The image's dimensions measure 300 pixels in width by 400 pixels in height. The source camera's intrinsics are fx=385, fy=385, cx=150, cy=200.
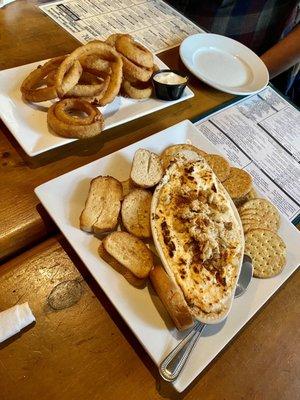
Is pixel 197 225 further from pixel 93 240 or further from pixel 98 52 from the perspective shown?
pixel 98 52

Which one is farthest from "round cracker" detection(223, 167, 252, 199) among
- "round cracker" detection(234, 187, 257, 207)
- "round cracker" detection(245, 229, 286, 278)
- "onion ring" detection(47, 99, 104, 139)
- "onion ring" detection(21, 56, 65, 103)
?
"onion ring" detection(21, 56, 65, 103)

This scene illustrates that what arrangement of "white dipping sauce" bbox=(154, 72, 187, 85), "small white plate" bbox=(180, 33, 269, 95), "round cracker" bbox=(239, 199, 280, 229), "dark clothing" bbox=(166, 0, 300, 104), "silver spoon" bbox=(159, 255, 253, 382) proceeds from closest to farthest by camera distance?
1. "silver spoon" bbox=(159, 255, 253, 382)
2. "round cracker" bbox=(239, 199, 280, 229)
3. "white dipping sauce" bbox=(154, 72, 187, 85)
4. "small white plate" bbox=(180, 33, 269, 95)
5. "dark clothing" bbox=(166, 0, 300, 104)

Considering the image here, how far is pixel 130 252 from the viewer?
0.69 metres

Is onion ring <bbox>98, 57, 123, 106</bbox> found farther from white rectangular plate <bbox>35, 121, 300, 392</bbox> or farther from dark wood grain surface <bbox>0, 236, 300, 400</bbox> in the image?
dark wood grain surface <bbox>0, 236, 300, 400</bbox>

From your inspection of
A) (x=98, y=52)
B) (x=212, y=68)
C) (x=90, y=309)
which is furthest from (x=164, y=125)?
(x=90, y=309)

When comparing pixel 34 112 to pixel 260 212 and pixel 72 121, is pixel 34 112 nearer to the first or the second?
pixel 72 121

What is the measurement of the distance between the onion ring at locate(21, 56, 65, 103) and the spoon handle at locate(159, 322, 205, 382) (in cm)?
59

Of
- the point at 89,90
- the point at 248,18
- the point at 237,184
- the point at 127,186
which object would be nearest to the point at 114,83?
the point at 89,90

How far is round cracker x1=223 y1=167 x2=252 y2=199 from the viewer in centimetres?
85

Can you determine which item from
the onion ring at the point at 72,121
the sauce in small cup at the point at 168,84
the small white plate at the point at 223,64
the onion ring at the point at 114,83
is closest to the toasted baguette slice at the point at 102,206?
the onion ring at the point at 72,121

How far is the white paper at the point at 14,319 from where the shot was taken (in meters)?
0.59

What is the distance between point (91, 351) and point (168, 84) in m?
0.67

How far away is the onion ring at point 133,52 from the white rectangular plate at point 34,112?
3.7 inches

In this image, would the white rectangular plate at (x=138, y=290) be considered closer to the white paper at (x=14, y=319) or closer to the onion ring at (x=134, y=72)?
the white paper at (x=14, y=319)
